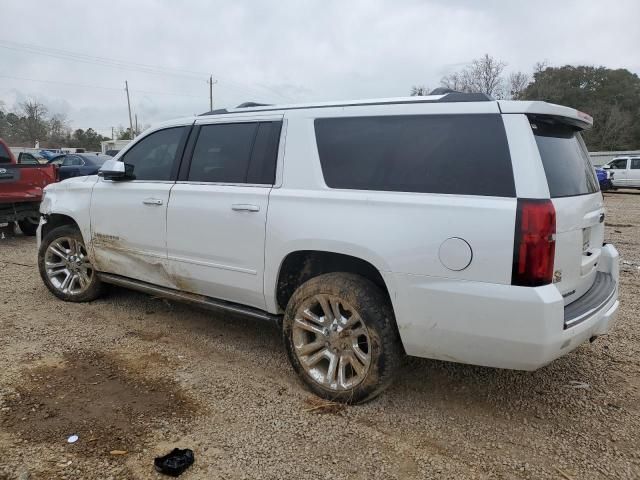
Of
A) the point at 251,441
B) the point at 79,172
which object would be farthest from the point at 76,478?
the point at 79,172

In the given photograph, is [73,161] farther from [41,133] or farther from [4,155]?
[41,133]

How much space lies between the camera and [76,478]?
2.50 meters

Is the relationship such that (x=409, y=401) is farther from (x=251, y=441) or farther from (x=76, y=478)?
(x=76, y=478)

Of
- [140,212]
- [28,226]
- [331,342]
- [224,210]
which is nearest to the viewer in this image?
[331,342]

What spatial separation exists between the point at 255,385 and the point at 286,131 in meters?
1.78

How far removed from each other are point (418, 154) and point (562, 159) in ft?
2.74

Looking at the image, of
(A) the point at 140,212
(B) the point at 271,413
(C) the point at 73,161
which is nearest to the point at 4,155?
(A) the point at 140,212

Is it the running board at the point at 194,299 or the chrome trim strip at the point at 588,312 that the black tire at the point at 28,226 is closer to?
the running board at the point at 194,299

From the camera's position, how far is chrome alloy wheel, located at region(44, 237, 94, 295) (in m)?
5.08

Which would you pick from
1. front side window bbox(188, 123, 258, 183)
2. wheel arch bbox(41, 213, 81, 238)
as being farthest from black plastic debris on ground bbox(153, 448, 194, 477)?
wheel arch bbox(41, 213, 81, 238)

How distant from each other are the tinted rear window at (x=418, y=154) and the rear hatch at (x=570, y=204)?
0.83ft

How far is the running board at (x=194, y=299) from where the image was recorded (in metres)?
3.65

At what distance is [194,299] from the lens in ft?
A: 13.3

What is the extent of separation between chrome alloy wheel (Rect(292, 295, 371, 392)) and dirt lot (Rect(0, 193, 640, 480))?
0.65ft
